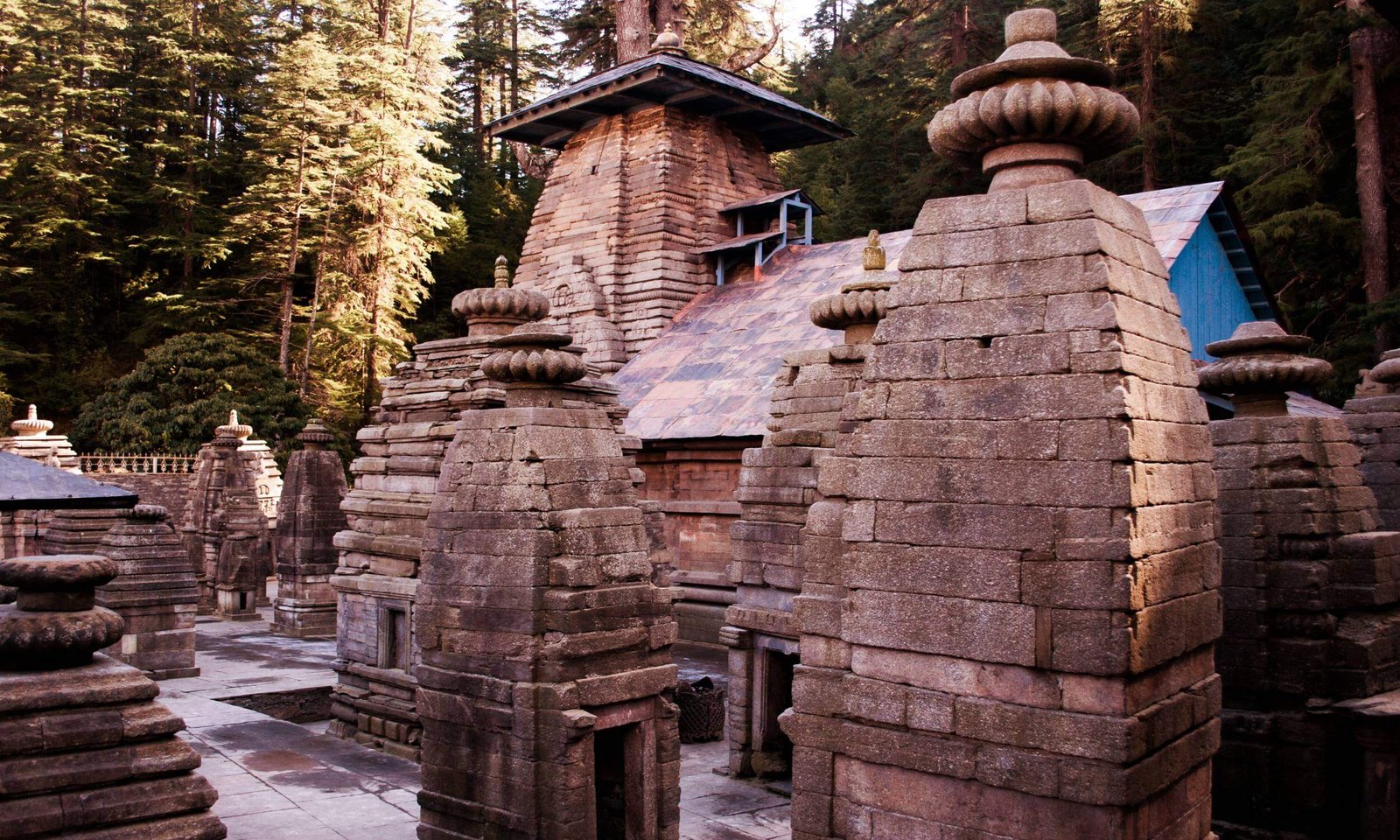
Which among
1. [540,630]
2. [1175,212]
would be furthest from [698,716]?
[1175,212]

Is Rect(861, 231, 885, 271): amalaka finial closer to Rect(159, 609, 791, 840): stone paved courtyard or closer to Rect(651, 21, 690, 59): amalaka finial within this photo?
Rect(159, 609, 791, 840): stone paved courtyard

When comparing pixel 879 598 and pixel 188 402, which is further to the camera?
pixel 188 402

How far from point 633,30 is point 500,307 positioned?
23.3m

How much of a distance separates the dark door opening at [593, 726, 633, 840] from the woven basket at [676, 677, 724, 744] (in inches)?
172

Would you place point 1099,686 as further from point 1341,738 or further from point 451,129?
point 451,129

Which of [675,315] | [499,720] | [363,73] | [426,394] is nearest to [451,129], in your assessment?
[363,73]

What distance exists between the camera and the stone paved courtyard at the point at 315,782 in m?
9.85

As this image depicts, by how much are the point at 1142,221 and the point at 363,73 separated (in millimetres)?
37546

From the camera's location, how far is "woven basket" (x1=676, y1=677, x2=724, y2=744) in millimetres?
13523

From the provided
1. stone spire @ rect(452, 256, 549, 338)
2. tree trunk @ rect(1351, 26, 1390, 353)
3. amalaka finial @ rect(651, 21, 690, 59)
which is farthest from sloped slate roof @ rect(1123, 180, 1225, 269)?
amalaka finial @ rect(651, 21, 690, 59)

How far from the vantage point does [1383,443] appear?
9.81 metres

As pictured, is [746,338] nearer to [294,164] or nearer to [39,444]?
[39,444]

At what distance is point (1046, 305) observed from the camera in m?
5.16

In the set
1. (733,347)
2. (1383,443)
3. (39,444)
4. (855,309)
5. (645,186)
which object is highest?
(645,186)
